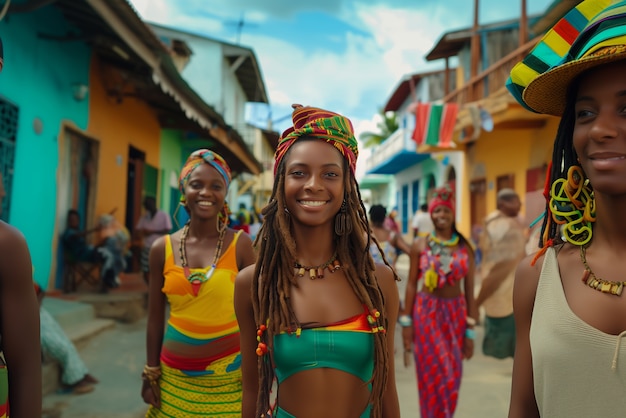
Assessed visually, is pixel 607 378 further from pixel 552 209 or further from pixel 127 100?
pixel 127 100

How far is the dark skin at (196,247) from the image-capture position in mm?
3096

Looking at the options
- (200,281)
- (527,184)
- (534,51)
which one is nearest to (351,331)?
(534,51)

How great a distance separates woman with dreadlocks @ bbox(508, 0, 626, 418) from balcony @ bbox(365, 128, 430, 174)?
56.5 feet

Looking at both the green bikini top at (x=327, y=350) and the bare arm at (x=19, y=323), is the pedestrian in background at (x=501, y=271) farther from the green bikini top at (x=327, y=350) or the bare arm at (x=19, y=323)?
the bare arm at (x=19, y=323)

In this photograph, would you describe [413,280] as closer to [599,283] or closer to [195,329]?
[195,329]

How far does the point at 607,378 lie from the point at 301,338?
0.96m

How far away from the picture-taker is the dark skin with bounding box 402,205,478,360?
4430 mm

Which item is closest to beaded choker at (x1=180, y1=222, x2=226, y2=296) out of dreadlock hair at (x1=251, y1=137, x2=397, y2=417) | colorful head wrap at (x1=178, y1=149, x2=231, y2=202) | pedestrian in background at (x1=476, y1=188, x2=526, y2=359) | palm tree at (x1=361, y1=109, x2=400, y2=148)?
colorful head wrap at (x1=178, y1=149, x2=231, y2=202)

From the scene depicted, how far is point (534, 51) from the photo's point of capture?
1504 mm

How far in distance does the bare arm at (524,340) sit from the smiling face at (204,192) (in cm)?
216

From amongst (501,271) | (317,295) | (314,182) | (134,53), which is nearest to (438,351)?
(501,271)

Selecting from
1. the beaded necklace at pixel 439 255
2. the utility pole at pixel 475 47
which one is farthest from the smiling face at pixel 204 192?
the utility pole at pixel 475 47

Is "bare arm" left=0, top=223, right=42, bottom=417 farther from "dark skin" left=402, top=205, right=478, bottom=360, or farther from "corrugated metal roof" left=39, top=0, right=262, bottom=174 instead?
"corrugated metal roof" left=39, top=0, right=262, bottom=174

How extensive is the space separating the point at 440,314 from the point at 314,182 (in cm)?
283
